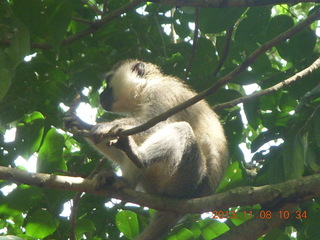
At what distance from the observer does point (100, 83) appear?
5887 mm

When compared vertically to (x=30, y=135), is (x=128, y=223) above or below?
below

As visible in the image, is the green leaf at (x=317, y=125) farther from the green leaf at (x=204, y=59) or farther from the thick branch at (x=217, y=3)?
the green leaf at (x=204, y=59)

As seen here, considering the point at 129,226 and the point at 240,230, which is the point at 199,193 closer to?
the point at 129,226

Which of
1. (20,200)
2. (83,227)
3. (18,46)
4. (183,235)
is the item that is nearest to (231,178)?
(183,235)

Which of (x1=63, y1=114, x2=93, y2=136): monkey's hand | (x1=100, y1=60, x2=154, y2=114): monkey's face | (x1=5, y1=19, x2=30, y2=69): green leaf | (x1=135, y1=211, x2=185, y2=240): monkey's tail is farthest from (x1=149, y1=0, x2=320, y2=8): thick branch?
(x1=100, y1=60, x2=154, y2=114): monkey's face

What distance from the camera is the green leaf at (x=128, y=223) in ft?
15.4

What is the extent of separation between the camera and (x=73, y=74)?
5.37 m

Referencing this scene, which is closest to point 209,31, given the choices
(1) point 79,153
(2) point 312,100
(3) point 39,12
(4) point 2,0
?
(2) point 312,100

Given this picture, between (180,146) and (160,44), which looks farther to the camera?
(160,44)

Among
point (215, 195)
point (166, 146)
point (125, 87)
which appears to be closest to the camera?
point (215, 195)

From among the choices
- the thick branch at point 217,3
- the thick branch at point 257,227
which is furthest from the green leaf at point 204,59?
the thick branch at point 257,227

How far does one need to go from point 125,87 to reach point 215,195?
9.17ft

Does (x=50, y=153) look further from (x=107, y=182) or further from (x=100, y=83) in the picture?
(x=100, y=83)

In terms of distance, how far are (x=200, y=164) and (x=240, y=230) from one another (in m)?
1.42
